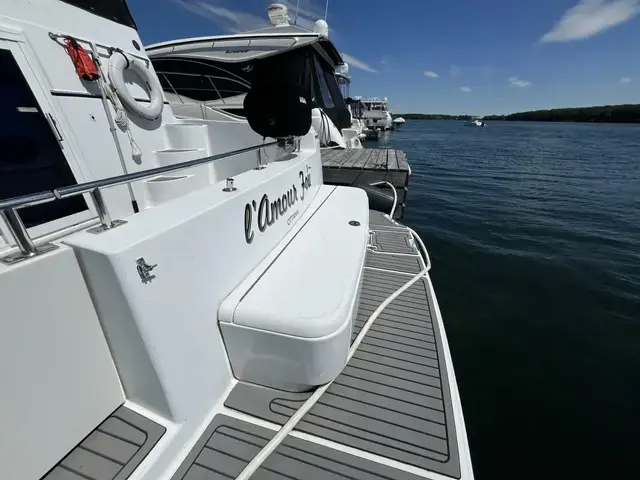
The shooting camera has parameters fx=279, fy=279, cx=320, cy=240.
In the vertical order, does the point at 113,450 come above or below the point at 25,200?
below

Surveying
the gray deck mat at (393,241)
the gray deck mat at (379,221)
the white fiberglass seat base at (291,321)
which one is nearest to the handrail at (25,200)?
the white fiberglass seat base at (291,321)

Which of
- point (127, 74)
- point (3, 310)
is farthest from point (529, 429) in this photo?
point (127, 74)

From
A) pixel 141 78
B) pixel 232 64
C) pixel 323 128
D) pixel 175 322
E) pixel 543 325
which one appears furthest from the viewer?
pixel 232 64

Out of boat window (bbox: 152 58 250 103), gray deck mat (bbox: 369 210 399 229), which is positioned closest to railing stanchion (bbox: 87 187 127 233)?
gray deck mat (bbox: 369 210 399 229)

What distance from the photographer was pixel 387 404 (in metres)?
1.59

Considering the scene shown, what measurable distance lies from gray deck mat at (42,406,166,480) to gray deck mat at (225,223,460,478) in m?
0.42

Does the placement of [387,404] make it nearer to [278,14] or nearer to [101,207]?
[101,207]

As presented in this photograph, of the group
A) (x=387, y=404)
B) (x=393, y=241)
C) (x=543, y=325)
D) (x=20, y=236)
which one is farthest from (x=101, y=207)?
(x=543, y=325)

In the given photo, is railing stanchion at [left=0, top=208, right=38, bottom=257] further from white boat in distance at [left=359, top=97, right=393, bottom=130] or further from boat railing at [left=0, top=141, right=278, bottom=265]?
white boat in distance at [left=359, top=97, right=393, bottom=130]

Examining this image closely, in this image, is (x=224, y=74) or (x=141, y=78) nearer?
(x=141, y=78)

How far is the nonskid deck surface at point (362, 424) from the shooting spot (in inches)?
51.1

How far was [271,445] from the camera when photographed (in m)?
1.31

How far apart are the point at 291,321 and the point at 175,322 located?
532mm

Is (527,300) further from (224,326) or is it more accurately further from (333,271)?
(224,326)
